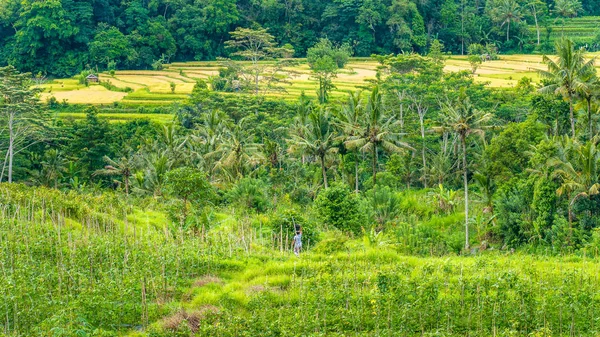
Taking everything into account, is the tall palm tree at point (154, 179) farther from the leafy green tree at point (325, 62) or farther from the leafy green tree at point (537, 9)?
the leafy green tree at point (537, 9)

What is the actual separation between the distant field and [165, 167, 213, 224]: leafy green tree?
24449mm

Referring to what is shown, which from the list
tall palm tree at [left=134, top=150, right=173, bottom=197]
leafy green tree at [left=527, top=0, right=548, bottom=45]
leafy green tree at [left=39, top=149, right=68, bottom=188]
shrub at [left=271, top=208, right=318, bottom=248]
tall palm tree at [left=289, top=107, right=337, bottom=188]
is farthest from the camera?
leafy green tree at [left=527, top=0, right=548, bottom=45]

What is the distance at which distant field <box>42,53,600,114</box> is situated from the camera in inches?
1941

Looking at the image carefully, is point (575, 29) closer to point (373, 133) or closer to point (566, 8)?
point (566, 8)

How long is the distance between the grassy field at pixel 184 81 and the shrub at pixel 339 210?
21.7 m

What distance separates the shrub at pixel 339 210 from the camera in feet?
76.5

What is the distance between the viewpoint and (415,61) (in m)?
43.0

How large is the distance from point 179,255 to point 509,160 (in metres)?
16.8

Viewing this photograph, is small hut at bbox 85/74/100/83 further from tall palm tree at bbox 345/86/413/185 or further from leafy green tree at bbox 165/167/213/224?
leafy green tree at bbox 165/167/213/224

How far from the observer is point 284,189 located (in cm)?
3183

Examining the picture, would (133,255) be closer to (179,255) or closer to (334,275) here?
(179,255)

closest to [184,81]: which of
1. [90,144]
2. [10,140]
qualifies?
[90,144]

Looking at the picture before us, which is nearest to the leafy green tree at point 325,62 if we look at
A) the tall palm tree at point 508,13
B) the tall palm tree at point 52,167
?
the tall palm tree at point 508,13

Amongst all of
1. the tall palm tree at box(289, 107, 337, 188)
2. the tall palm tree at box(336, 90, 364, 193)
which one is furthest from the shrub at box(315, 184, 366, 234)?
the tall palm tree at box(336, 90, 364, 193)
